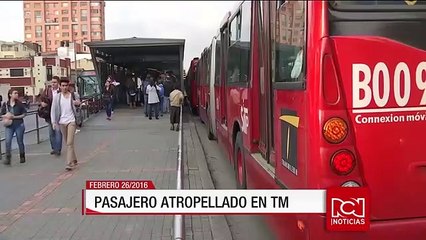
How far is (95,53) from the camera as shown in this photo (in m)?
25.3

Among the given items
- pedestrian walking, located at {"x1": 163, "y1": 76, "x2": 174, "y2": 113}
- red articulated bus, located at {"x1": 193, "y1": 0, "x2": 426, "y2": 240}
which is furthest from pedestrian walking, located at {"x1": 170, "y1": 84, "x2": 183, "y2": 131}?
red articulated bus, located at {"x1": 193, "y1": 0, "x2": 426, "y2": 240}

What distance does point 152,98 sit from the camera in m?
21.5

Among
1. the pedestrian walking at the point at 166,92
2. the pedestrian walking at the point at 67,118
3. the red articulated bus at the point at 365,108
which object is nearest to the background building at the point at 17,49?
the pedestrian walking at the point at 67,118

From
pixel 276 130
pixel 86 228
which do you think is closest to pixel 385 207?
pixel 276 130

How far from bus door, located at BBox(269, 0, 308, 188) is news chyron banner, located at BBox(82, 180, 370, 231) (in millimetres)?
222

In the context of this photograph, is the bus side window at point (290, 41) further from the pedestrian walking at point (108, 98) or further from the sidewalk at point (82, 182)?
the pedestrian walking at point (108, 98)

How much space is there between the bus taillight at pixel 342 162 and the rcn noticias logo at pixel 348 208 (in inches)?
4.6

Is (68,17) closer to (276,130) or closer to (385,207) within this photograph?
(276,130)

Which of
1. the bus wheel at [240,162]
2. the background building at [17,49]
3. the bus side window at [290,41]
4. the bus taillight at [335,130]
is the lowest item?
the bus wheel at [240,162]

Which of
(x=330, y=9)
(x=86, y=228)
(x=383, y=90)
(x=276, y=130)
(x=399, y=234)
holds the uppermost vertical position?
(x=330, y=9)

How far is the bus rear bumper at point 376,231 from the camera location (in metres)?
3.28

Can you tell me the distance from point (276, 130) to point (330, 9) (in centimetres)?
124

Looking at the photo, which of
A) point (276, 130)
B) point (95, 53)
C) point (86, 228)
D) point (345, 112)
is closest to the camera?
A: point (345, 112)

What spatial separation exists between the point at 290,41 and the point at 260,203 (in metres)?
1.30
